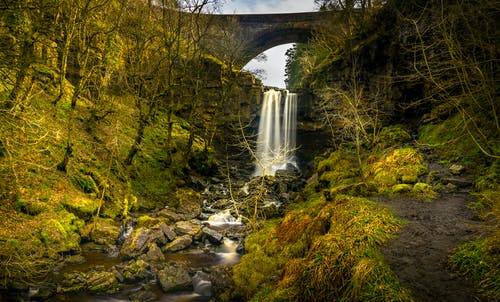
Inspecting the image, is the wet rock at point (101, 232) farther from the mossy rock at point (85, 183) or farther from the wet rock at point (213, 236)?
the wet rock at point (213, 236)

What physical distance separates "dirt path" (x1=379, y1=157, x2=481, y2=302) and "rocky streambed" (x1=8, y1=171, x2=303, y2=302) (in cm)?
446

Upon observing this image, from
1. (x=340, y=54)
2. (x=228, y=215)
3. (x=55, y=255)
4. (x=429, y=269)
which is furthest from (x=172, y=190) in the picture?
(x=340, y=54)

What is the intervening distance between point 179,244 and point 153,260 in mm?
1530

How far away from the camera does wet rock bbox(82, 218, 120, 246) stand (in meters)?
10.2

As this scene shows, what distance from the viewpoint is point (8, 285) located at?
21.9 ft

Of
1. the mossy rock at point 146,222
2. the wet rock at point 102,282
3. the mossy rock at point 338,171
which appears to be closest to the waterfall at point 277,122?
the mossy rock at point 338,171

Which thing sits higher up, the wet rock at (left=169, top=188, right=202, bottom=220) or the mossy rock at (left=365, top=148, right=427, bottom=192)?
the mossy rock at (left=365, top=148, right=427, bottom=192)

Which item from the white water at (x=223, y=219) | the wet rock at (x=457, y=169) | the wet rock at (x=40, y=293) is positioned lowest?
the white water at (x=223, y=219)

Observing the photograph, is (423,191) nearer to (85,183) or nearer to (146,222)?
(146,222)

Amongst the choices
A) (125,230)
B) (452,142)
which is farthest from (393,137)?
(125,230)

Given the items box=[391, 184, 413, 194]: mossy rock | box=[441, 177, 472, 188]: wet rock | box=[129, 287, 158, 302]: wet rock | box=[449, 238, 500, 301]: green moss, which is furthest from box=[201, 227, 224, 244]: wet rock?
box=[441, 177, 472, 188]: wet rock

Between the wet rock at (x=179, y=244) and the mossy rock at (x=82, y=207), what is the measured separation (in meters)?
3.42

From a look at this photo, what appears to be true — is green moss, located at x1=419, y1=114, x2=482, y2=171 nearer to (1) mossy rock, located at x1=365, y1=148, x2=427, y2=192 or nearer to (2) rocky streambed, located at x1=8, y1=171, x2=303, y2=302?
(1) mossy rock, located at x1=365, y1=148, x2=427, y2=192

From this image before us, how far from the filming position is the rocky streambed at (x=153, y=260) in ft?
24.5
